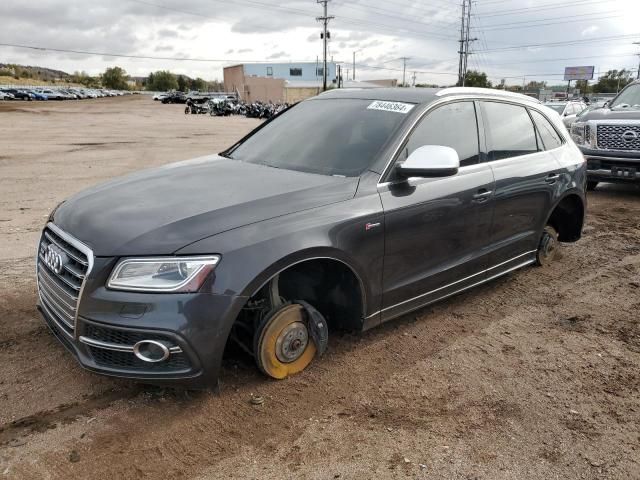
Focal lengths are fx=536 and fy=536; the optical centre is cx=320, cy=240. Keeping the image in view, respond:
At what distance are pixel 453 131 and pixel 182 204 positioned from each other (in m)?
2.08

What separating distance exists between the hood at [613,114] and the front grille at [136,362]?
8.58m

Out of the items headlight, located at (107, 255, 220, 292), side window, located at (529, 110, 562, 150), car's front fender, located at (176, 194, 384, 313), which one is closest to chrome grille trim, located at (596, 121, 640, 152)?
side window, located at (529, 110, 562, 150)

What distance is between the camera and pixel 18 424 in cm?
279

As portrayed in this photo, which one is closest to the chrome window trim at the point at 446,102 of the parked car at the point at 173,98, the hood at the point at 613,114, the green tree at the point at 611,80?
the hood at the point at 613,114

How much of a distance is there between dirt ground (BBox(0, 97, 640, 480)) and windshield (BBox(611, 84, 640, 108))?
654cm

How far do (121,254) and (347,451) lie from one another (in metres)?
1.47

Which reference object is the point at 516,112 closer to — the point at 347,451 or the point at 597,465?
the point at 597,465

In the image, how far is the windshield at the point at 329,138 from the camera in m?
3.55

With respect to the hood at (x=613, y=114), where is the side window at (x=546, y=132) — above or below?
below

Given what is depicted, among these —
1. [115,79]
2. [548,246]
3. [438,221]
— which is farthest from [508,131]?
[115,79]

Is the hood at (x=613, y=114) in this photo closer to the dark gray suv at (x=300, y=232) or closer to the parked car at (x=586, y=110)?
the parked car at (x=586, y=110)

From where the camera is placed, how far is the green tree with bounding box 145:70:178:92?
470 feet

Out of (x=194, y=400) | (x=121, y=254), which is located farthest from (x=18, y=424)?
(x=121, y=254)

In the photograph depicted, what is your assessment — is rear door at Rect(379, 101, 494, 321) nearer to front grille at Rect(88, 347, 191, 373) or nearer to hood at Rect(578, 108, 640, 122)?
front grille at Rect(88, 347, 191, 373)
